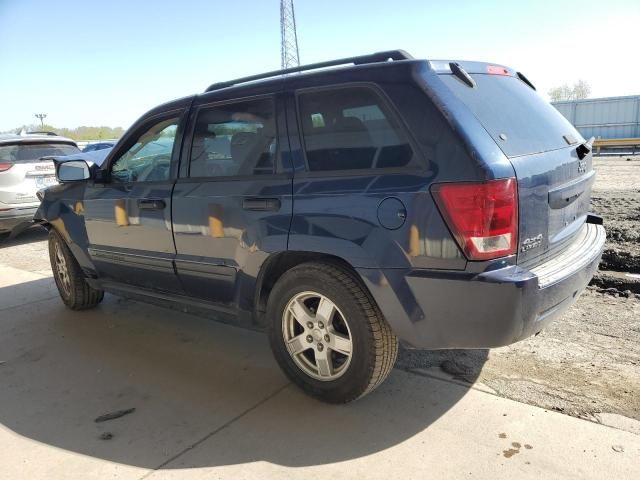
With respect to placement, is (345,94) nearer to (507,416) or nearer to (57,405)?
(507,416)

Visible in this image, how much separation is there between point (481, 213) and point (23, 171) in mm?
8413

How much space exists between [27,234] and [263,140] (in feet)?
27.5

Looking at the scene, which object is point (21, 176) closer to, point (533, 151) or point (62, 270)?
point (62, 270)

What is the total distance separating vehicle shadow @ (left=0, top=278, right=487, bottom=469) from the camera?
2822 millimetres

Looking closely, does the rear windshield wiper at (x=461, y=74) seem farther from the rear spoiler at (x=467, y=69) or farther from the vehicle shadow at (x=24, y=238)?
the vehicle shadow at (x=24, y=238)

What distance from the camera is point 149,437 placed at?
2.97 metres

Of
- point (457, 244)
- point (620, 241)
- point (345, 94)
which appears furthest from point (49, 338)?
point (620, 241)

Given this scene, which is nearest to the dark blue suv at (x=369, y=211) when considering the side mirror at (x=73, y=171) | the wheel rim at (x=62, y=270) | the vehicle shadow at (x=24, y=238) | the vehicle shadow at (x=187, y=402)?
the vehicle shadow at (x=187, y=402)

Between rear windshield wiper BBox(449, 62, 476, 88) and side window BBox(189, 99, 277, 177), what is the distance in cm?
110

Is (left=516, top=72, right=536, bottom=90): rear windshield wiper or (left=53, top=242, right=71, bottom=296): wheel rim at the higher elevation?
(left=516, top=72, right=536, bottom=90): rear windshield wiper

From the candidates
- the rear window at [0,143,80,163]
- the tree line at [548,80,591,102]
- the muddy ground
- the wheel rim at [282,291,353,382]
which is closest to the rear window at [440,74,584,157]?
the wheel rim at [282,291,353,382]

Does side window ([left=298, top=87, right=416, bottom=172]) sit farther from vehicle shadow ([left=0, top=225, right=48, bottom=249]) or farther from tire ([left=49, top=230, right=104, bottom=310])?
vehicle shadow ([left=0, top=225, right=48, bottom=249])

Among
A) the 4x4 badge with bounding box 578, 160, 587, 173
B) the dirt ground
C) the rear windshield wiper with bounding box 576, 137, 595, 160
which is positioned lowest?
the dirt ground

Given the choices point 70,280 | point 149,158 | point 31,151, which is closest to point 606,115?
point 31,151
